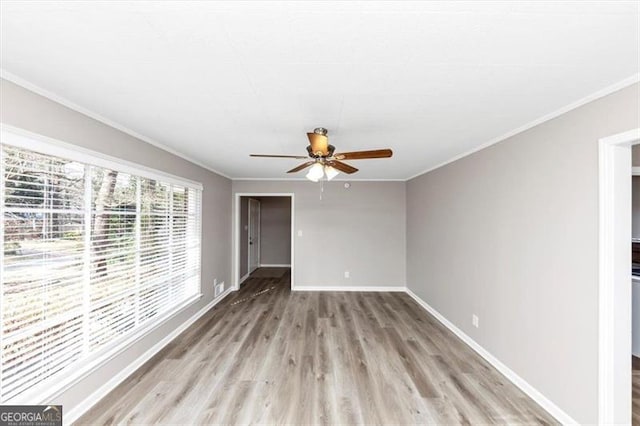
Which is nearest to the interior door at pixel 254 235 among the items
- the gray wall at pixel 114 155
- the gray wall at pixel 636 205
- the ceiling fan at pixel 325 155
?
the gray wall at pixel 114 155

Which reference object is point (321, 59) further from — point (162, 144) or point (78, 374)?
point (78, 374)

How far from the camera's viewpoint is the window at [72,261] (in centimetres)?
156

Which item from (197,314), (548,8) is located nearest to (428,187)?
(548,8)

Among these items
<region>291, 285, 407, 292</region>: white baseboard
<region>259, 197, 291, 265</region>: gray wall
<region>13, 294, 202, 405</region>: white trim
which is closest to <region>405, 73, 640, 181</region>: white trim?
<region>291, 285, 407, 292</region>: white baseboard

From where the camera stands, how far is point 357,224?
5238mm

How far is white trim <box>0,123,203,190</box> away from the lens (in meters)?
1.53

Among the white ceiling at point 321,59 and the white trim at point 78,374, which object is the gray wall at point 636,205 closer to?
the white ceiling at point 321,59

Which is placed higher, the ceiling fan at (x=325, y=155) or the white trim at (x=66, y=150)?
the ceiling fan at (x=325, y=155)

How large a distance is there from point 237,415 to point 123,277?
1640 millimetres

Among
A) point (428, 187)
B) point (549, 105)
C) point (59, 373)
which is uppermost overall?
point (549, 105)

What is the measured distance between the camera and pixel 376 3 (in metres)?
0.98

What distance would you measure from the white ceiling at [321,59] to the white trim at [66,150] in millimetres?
325

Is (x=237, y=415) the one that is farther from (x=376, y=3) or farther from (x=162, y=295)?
(x=376, y=3)

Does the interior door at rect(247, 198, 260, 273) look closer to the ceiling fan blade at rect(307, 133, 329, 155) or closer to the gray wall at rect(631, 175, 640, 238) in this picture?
the ceiling fan blade at rect(307, 133, 329, 155)
